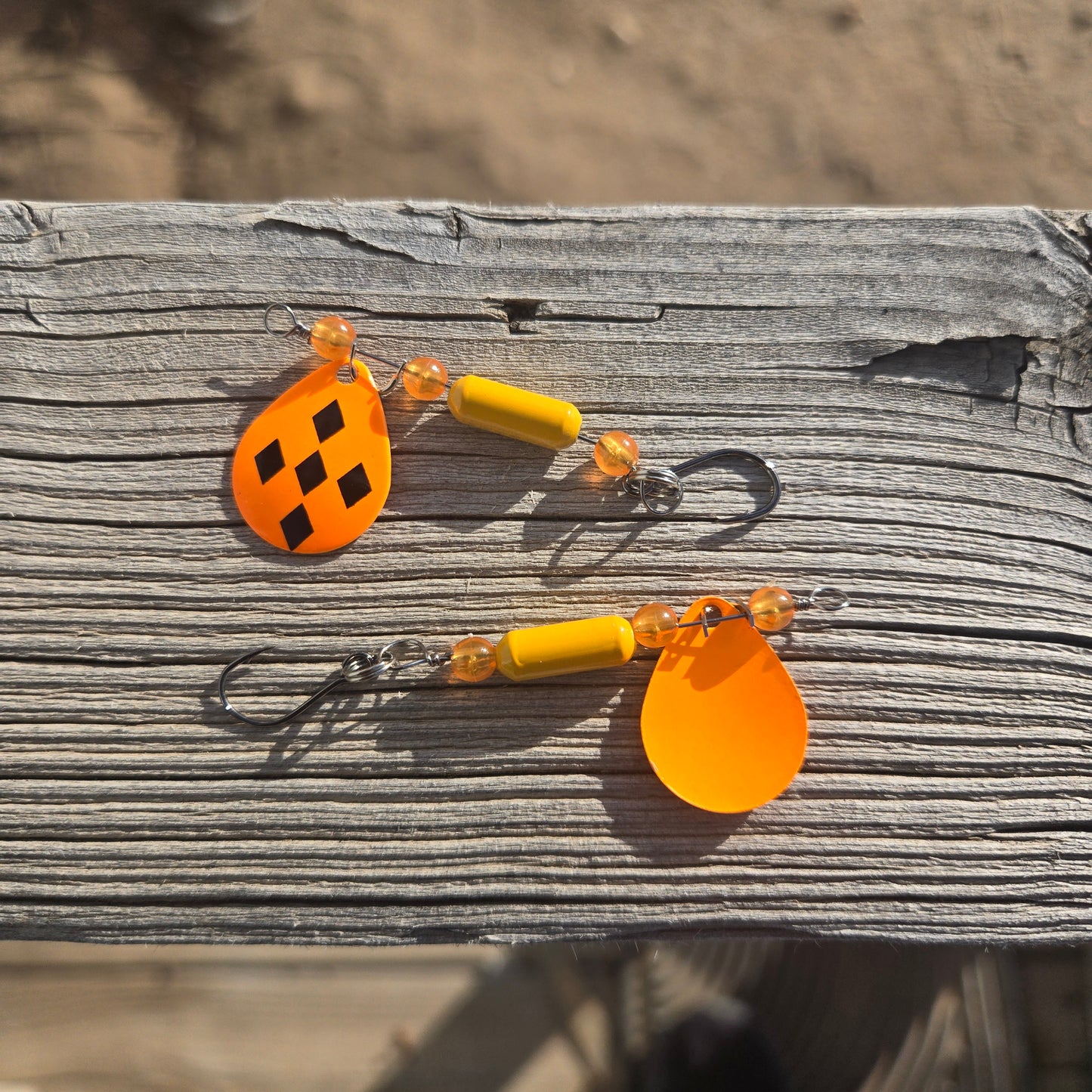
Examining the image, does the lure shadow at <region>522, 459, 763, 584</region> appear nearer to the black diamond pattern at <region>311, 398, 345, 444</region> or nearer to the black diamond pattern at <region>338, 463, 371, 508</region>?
the black diamond pattern at <region>338, 463, 371, 508</region>

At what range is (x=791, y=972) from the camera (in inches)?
112

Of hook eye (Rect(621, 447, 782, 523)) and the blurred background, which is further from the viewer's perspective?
the blurred background

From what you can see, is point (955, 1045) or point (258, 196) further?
point (258, 196)

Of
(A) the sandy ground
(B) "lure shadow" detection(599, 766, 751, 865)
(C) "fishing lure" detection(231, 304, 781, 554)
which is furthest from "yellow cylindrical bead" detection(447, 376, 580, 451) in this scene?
(A) the sandy ground

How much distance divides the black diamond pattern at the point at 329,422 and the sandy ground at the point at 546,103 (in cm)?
225

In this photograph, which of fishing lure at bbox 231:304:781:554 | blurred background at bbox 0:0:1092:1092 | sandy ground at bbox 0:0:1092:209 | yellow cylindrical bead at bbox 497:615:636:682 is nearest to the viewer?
yellow cylindrical bead at bbox 497:615:636:682

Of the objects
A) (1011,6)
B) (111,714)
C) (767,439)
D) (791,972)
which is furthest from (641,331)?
(1011,6)

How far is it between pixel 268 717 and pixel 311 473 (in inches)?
19.5

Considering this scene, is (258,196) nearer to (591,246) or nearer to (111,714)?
(591,246)

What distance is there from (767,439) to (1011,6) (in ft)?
11.8

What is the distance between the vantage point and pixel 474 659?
5.18 ft

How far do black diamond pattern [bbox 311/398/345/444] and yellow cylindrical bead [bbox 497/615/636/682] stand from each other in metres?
0.56

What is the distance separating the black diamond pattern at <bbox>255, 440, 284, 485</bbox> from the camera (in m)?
1.68

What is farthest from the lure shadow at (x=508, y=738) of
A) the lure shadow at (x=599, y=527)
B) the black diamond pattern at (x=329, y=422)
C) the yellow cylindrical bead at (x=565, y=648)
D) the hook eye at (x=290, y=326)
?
the hook eye at (x=290, y=326)
